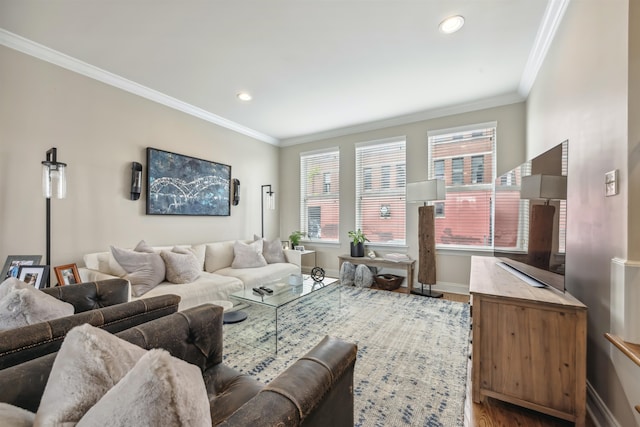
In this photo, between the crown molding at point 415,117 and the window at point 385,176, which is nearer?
the crown molding at point 415,117

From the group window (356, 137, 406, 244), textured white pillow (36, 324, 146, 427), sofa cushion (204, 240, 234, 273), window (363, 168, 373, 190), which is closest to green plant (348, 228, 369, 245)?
window (356, 137, 406, 244)

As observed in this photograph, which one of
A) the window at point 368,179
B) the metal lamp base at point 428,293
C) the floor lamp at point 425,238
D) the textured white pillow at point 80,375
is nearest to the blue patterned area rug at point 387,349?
the metal lamp base at point 428,293

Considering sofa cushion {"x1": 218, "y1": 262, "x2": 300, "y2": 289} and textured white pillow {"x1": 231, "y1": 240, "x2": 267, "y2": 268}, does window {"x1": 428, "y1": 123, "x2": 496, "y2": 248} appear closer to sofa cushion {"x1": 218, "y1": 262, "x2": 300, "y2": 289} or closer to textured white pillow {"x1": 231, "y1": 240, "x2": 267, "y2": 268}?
sofa cushion {"x1": 218, "y1": 262, "x2": 300, "y2": 289}

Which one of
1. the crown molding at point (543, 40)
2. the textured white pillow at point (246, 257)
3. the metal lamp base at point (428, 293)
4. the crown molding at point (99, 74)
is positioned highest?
the crown molding at point (543, 40)

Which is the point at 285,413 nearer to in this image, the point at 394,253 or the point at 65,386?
the point at 65,386

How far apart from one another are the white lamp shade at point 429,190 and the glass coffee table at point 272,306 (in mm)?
1688

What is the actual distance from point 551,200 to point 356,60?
209cm

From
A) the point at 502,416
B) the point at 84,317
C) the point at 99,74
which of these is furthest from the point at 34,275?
the point at 502,416

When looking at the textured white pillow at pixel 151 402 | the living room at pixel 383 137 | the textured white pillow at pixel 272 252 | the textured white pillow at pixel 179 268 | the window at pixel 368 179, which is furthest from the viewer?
the window at pixel 368 179

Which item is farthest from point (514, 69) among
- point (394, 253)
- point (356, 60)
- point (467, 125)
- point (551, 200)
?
point (394, 253)

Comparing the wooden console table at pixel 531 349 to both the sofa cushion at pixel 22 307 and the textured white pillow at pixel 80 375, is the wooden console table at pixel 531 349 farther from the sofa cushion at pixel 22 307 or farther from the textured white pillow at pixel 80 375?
the sofa cushion at pixel 22 307

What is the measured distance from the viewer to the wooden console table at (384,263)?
12.7 ft

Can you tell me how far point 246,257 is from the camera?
3.74 m

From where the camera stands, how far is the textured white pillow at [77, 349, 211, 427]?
1.62ft
